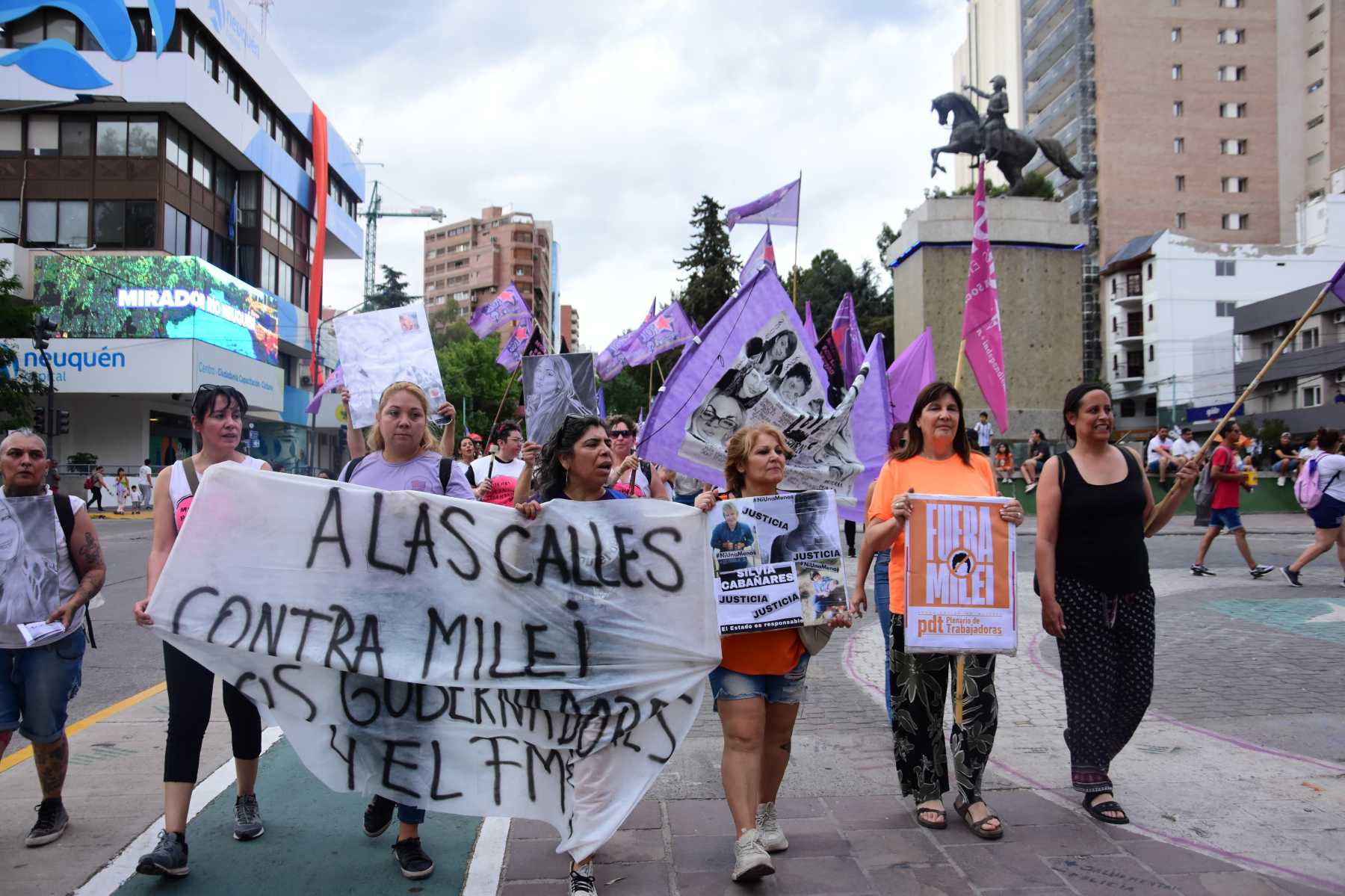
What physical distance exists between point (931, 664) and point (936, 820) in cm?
64

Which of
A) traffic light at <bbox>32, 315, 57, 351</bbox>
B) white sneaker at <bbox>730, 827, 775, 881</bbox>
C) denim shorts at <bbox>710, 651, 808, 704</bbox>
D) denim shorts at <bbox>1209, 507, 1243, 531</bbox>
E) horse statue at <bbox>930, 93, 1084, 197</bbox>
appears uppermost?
horse statue at <bbox>930, 93, 1084, 197</bbox>

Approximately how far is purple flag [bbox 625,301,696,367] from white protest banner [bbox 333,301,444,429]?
14.3m

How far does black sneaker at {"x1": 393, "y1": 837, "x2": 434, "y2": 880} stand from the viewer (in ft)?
12.7

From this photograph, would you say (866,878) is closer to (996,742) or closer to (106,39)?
(996,742)

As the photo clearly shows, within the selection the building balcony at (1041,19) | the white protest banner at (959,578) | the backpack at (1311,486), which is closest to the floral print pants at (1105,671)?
the white protest banner at (959,578)

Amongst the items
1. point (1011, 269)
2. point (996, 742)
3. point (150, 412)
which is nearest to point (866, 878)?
point (996, 742)

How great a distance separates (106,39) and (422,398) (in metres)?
35.4

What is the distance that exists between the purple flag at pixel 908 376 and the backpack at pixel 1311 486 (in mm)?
4800

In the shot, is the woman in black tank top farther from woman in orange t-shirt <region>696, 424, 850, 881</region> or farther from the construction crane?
the construction crane

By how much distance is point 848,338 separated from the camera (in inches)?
497

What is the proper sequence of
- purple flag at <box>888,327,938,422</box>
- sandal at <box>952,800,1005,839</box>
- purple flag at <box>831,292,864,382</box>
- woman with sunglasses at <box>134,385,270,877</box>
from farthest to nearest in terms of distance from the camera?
1. purple flag at <box>831,292,864,382</box>
2. purple flag at <box>888,327,938,422</box>
3. sandal at <box>952,800,1005,839</box>
4. woman with sunglasses at <box>134,385,270,877</box>

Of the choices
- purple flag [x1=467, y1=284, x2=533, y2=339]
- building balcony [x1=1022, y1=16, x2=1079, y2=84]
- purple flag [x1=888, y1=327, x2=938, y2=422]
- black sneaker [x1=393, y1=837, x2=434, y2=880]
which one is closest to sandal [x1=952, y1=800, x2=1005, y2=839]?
black sneaker [x1=393, y1=837, x2=434, y2=880]

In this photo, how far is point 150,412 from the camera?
4100 cm

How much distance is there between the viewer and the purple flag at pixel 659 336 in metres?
20.9
